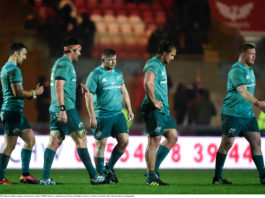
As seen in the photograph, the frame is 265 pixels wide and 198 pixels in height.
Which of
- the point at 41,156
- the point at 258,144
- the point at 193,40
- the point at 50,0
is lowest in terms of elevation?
the point at 41,156

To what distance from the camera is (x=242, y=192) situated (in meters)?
6.66

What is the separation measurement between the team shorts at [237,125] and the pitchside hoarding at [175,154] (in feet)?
12.5

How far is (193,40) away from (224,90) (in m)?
1.78

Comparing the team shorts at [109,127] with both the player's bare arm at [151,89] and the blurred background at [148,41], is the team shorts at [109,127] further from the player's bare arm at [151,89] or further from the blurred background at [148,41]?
the blurred background at [148,41]

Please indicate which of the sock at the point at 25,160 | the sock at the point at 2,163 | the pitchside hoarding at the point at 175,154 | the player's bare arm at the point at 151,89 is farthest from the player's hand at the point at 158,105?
the pitchside hoarding at the point at 175,154

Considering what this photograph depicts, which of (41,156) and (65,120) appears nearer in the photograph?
(65,120)

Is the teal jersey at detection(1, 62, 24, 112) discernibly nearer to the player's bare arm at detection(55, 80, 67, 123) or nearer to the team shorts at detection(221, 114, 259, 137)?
the player's bare arm at detection(55, 80, 67, 123)

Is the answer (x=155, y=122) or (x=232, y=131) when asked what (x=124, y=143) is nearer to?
(x=155, y=122)

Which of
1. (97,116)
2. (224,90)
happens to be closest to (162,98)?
(97,116)

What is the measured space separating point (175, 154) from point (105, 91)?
407 centimetres

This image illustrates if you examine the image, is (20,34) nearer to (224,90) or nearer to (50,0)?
(50,0)

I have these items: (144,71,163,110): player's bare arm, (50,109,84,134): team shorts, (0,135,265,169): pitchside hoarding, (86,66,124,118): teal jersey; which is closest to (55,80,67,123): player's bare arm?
(50,109,84,134): team shorts

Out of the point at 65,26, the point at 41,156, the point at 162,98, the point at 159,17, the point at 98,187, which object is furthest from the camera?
the point at 159,17

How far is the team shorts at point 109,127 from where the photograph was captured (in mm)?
7832
